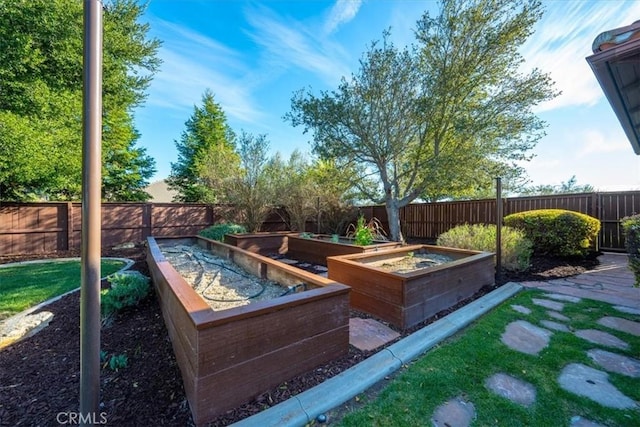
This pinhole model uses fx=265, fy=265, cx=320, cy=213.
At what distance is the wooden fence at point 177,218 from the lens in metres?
6.79

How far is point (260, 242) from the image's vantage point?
7449 millimetres

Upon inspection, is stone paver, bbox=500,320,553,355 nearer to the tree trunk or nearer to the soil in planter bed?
the soil in planter bed

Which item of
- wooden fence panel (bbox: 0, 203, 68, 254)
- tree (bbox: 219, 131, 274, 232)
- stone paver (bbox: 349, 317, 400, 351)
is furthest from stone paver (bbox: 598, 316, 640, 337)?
wooden fence panel (bbox: 0, 203, 68, 254)

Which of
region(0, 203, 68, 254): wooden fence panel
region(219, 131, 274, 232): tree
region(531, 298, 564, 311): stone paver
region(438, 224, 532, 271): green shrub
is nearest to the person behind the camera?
region(531, 298, 564, 311): stone paver

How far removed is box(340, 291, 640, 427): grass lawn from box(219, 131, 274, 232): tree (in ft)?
24.5

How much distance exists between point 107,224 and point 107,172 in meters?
7.01

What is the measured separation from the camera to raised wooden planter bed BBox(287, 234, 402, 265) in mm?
5336

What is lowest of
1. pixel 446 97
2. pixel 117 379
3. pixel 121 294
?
pixel 117 379

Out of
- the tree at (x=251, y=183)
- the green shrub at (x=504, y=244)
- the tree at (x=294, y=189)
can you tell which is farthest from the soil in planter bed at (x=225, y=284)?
the tree at (x=294, y=189)

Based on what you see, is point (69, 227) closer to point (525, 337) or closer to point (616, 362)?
point (525, 337)

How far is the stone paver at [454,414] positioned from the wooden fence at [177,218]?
710 cm

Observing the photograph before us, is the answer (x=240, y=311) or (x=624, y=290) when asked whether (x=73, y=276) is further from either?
(x=624, y=290)

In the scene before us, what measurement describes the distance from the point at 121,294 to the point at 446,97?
8573 mm

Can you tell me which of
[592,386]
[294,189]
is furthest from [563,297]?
[294,189]
